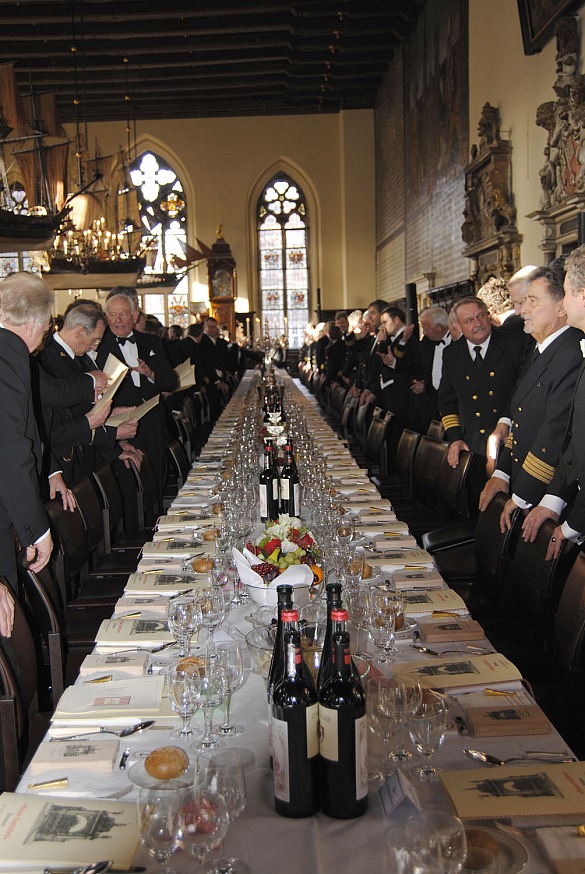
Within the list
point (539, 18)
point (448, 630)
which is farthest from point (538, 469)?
point (539, 18)

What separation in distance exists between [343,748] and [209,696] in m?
0.38

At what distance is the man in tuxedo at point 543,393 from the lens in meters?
3.72

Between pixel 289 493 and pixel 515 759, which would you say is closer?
pixel 515 759

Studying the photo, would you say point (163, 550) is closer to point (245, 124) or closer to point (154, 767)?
point (154, 767)

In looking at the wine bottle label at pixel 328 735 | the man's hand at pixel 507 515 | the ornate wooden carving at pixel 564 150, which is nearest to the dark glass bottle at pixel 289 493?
the man's hand at pixel 507 515

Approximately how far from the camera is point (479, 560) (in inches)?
153

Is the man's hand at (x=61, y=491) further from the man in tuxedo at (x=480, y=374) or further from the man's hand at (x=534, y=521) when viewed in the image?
the man in tuxedo at (x=480, y=374)

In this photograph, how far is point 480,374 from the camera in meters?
5.37

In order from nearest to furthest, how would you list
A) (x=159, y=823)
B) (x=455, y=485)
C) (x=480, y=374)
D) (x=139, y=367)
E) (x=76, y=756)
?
(x=159, y=823) < (x=76, y=756) < (x=455, y=485) < (x=480, y=374) < (x=139, y=367)

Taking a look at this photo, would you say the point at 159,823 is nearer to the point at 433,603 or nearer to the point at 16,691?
the point at 16,691

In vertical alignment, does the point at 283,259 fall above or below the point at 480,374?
above

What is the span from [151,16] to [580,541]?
15777mm

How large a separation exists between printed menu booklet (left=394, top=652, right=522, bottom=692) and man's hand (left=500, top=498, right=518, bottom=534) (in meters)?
1.44

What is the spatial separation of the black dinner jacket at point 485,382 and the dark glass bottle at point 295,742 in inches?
153
